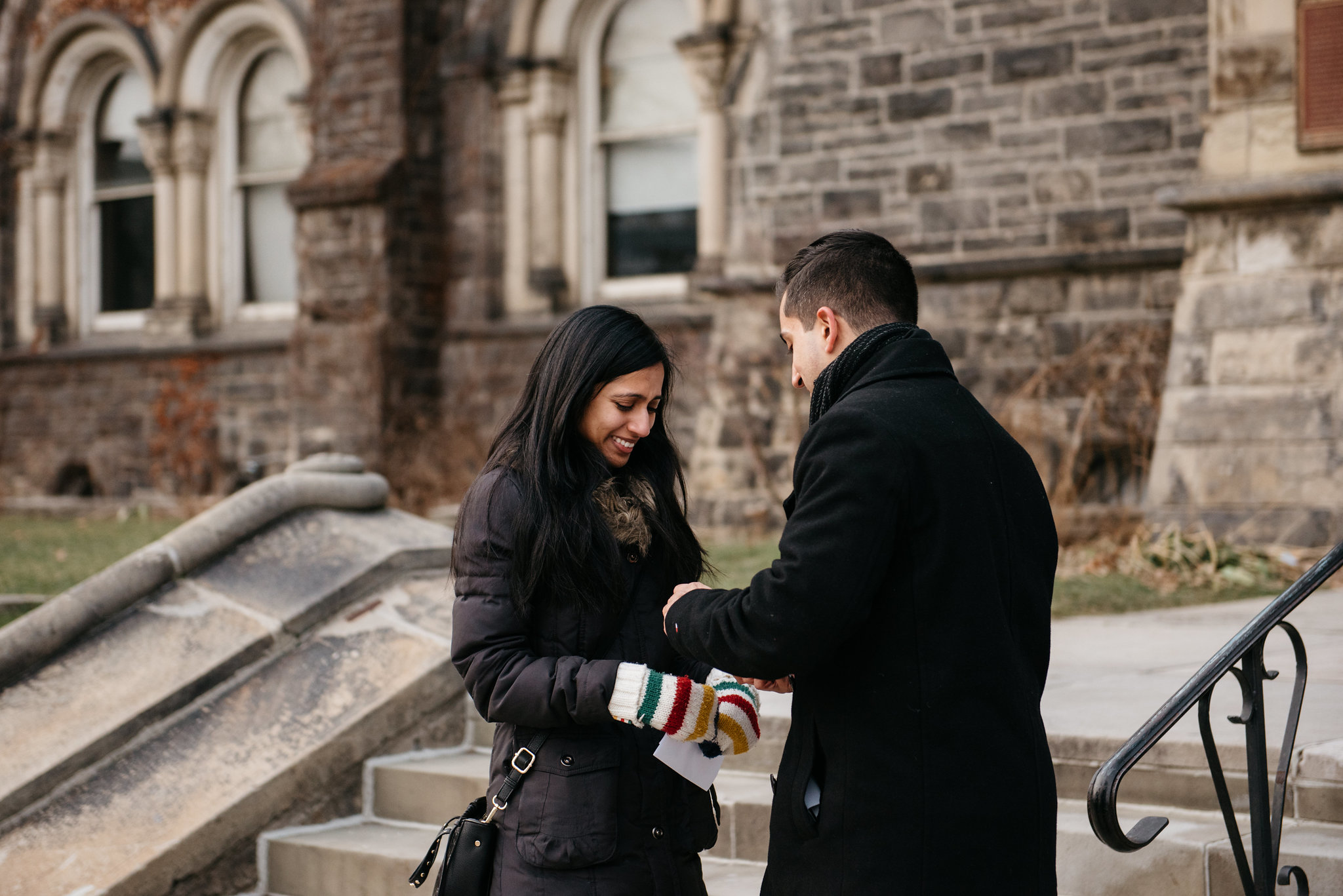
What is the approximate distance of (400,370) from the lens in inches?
512

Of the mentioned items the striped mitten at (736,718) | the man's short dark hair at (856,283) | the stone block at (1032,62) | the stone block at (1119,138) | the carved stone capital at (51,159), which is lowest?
the striped mitten at (736,718)

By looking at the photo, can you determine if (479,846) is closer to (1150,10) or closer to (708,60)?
(1150,10)

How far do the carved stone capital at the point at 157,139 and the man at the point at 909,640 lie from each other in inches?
577

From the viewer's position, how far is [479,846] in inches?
102

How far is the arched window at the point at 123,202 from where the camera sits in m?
16.4

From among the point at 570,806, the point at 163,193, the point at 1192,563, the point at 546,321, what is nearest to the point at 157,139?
the point at 163,193

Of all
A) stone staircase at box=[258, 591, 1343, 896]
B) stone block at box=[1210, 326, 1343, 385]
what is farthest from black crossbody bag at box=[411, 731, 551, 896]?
stone block at box=[1210, 326, 1343, 385]

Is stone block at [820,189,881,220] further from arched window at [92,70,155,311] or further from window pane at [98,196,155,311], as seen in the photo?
window pane at [98,196,155,311]

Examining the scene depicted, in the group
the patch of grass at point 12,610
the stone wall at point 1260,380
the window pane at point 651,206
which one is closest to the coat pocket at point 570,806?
the patch of grass at point 12,610

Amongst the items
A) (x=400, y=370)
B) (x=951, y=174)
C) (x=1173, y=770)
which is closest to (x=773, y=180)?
Result: (x=951, y=174)

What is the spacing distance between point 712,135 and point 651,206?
109 cm

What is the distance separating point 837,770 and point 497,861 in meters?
0.71

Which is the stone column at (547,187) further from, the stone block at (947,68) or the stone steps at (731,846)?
the stone steps at (731,846)

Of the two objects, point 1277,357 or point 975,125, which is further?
point 975,125
